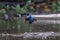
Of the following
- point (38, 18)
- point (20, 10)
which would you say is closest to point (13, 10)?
point (20, 10)

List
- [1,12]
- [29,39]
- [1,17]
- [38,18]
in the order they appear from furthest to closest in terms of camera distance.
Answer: [1,12] → [1,17] → [38,18] → [29,39]

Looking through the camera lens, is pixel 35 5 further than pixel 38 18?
Yes

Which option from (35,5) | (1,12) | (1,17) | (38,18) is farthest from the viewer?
(35,5)

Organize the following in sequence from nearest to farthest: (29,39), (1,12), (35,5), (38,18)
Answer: (29,39)
(38,18)
(1,12)
(35,5)

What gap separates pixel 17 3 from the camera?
15477mm

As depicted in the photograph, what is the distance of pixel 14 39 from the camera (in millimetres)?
6527

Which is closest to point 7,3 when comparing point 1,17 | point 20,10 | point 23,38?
point 20,10

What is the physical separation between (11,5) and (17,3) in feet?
1.43

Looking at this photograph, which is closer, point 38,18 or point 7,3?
point 38,18

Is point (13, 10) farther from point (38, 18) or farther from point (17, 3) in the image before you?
point (38, 18)

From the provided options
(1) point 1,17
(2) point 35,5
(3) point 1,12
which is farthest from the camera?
(2) point 35,5

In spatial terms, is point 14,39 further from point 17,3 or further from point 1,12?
point 17,3

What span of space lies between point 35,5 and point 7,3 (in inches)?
70.5

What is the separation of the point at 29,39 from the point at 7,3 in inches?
360
